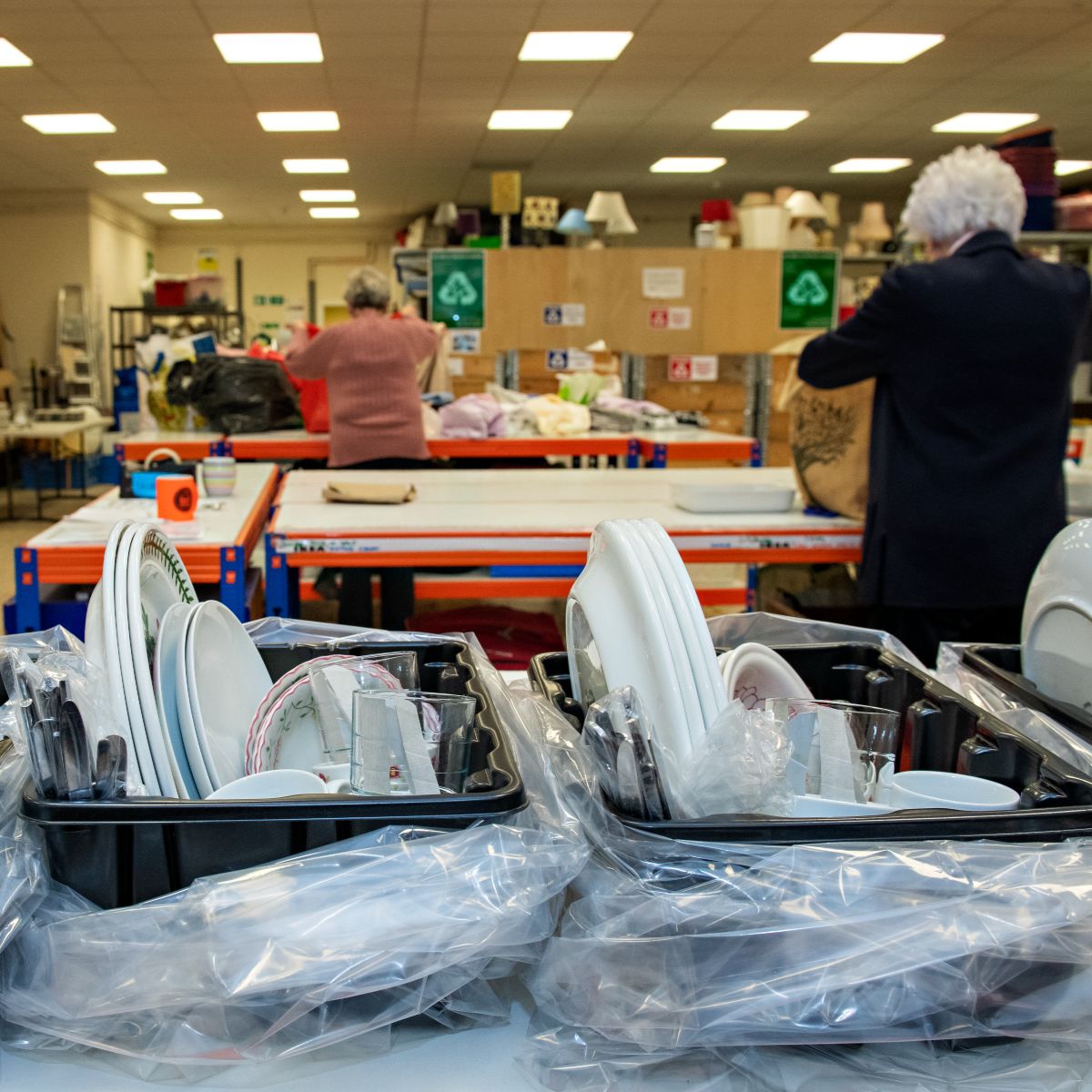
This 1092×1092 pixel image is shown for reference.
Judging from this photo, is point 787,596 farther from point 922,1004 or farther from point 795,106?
point 795,106

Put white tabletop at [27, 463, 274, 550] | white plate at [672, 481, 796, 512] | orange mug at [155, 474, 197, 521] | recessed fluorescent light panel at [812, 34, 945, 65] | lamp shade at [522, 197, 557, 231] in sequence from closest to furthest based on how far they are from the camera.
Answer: white tabletop at [27, 463, 274, 550] → orange mug at [155, 474, 197, 521] → white plate at [672, 481, 796, 512] → recessed fluorescent light panel at [812, 34, 945, 65] → lamp shade at [522, 197, 557, 231]

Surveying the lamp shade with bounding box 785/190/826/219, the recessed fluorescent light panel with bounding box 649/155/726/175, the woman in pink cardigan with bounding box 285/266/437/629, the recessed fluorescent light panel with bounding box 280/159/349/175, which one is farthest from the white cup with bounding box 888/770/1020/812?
the recessed fluorescent light panel with bounding box 280/159/349/175

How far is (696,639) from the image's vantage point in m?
0.79

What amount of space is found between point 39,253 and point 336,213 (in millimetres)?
3894

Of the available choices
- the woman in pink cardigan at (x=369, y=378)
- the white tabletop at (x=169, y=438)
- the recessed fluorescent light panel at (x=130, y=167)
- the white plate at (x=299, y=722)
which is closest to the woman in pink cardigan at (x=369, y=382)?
the woman in pink cardigan at (x=369, y=378)

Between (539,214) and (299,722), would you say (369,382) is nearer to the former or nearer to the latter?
(299,722)

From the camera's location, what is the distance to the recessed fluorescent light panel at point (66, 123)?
884cm

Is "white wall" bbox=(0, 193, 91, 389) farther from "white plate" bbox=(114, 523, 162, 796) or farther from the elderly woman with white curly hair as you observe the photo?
"white plate" bbox=(114, 523, 162, 796)

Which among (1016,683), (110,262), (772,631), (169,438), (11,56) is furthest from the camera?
(110,262)

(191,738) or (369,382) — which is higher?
(369,382)

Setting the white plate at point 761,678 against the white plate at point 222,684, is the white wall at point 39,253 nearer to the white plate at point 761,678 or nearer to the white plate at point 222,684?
the white plate at point 222,684

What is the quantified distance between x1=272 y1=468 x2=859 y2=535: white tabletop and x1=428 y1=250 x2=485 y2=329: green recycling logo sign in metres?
3.77

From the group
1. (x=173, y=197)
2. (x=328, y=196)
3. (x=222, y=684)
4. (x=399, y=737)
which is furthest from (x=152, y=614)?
(x=173, y=197)

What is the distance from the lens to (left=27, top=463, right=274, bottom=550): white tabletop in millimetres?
2369
